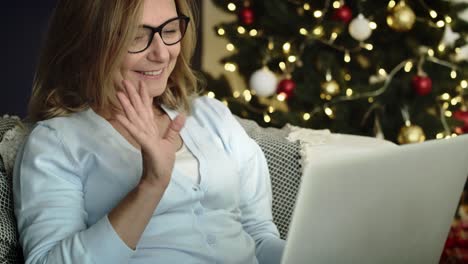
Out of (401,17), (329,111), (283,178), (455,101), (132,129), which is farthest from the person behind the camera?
(329,111)

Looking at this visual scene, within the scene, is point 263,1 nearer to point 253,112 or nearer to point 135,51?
point 253,112

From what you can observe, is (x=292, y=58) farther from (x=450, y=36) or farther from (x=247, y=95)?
(x=450, y=36)

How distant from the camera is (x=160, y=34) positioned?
137 centimetres

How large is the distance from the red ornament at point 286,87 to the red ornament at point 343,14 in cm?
37

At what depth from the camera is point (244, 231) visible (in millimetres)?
1518

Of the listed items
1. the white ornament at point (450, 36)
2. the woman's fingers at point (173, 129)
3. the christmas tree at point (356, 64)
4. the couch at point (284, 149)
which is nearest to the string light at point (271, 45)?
the christmas tree at point (356, 64)

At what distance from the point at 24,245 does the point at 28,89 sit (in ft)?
6.10

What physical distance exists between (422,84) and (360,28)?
0.38m

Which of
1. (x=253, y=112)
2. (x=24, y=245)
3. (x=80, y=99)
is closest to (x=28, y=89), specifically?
(x=253, y=112)

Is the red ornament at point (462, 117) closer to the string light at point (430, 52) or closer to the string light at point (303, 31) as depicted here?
the string light at point (430, 52)

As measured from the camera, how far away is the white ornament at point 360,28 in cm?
315

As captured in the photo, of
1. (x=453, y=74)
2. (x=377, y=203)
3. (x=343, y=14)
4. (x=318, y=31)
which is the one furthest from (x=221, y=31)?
(x=377, y=203)

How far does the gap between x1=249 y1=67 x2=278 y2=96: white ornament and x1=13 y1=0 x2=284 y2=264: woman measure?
1757 millimetres

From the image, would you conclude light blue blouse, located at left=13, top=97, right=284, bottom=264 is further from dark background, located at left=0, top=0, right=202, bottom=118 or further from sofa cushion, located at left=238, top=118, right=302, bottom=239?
dark background, located at left=0, top=0, right=202, bottom=118
